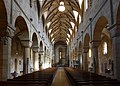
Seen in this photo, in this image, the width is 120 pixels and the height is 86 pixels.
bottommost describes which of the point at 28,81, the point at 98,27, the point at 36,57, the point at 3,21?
the point at 28,81

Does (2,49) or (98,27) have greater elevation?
(98,27)

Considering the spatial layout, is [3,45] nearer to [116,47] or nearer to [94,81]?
[94,81]

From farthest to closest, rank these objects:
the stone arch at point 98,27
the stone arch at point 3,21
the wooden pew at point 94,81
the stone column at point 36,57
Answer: the stone column at point 36,57 → the stone arch at point 98,27 → the stone arch at point 3,21 → the wooden pew at point 94,81

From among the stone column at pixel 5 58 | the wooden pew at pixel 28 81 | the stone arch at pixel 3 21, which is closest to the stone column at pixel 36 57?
the wooden pew at pixel 28 81

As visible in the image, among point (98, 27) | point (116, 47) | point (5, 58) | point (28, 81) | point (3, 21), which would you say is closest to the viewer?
point (28, 81)

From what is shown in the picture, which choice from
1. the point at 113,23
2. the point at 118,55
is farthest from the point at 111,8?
the point at 118,55

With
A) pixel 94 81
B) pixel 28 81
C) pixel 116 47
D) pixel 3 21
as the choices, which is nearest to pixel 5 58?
pixel 3 21

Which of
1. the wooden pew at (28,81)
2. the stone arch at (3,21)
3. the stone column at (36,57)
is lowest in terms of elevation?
the wooden pew at (28,81)

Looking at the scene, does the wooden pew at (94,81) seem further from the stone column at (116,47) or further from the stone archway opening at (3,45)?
the stone archway opening at (3,45)

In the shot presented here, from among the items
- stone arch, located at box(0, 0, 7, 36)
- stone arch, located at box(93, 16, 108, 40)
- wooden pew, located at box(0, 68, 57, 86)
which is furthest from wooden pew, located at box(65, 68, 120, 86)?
stone arch, located at box(93, 16, 108, 40)

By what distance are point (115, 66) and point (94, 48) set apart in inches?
280

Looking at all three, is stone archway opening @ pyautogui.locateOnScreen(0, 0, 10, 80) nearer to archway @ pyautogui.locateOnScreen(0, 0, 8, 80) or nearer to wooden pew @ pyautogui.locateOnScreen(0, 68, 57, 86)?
archway @ pyautogui.locateOnScreen(0, 0, 8, 80)

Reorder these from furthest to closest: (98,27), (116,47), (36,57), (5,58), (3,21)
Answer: (36,57)
(98,27)
(116,47)
(5,58)
(3,21)

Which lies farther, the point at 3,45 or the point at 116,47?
the point at 116,47
